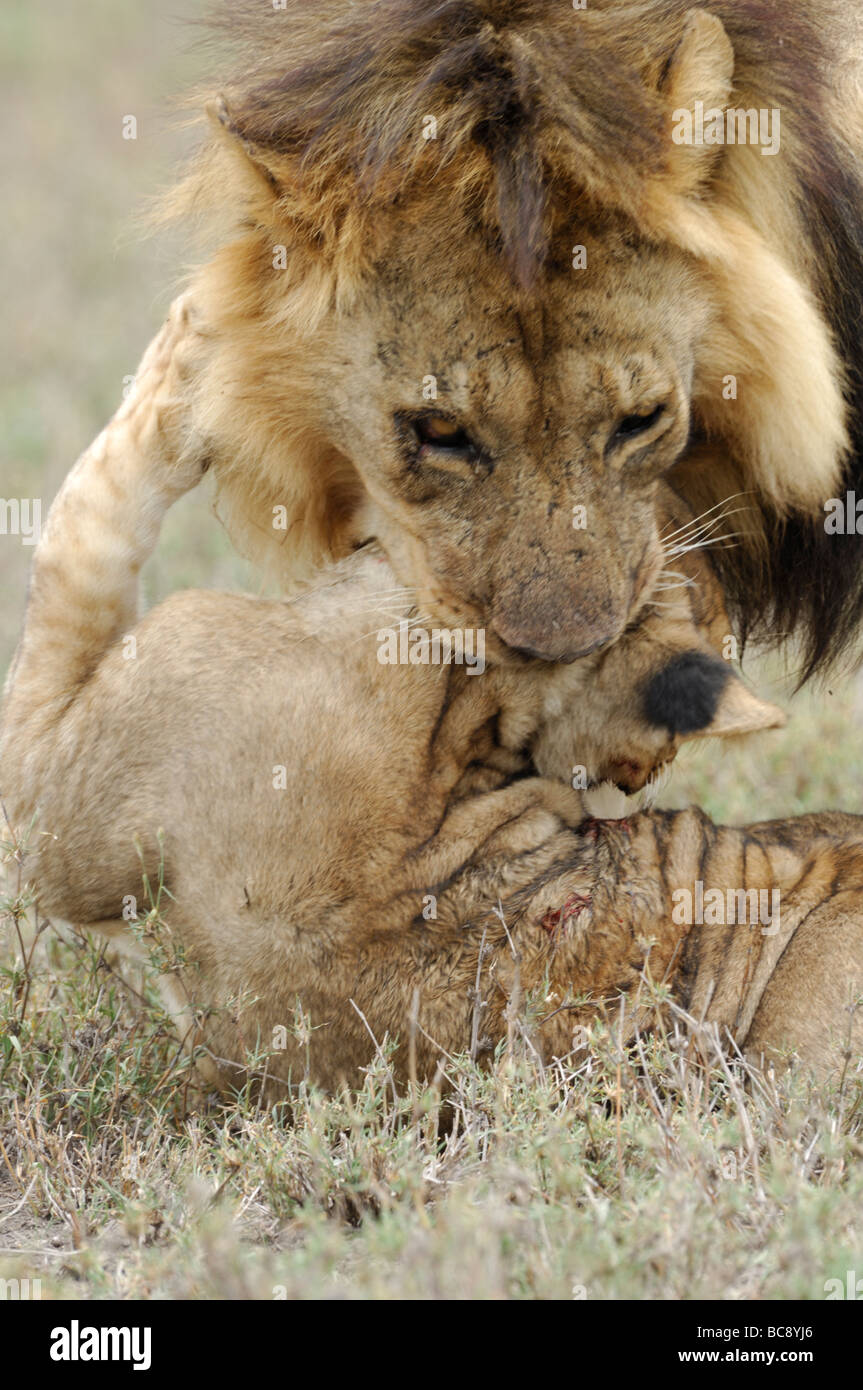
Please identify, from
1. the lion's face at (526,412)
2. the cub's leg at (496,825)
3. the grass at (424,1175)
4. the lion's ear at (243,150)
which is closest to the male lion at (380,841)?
the cub's leg at (496,825)

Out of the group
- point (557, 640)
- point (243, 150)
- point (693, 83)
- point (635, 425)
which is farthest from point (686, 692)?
point (243, 150)

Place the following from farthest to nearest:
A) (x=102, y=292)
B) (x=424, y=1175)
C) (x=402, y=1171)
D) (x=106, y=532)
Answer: (x=102, y=292)
(x=106, y=532)
(x=424, y=1175)
(x=402, y=1171)

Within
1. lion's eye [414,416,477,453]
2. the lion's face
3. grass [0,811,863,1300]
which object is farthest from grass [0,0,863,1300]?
lion's eye [414,416,477,453]

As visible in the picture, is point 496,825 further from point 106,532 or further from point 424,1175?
point 106,532

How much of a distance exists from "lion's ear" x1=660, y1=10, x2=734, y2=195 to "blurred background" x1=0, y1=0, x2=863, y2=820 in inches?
45.2

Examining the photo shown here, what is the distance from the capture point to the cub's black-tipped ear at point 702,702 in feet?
10.1

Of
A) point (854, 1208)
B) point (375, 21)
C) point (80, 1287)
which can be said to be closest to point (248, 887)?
→ point (80, 1287)

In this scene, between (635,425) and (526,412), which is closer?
(526,412)

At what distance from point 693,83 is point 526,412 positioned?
2.18 feet

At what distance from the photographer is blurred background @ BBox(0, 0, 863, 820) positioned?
524 cm

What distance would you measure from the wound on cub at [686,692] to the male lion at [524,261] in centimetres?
16

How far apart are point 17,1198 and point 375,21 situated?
222 centimetres

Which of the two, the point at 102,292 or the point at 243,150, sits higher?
the point at 102,292

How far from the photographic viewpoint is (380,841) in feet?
10.9
